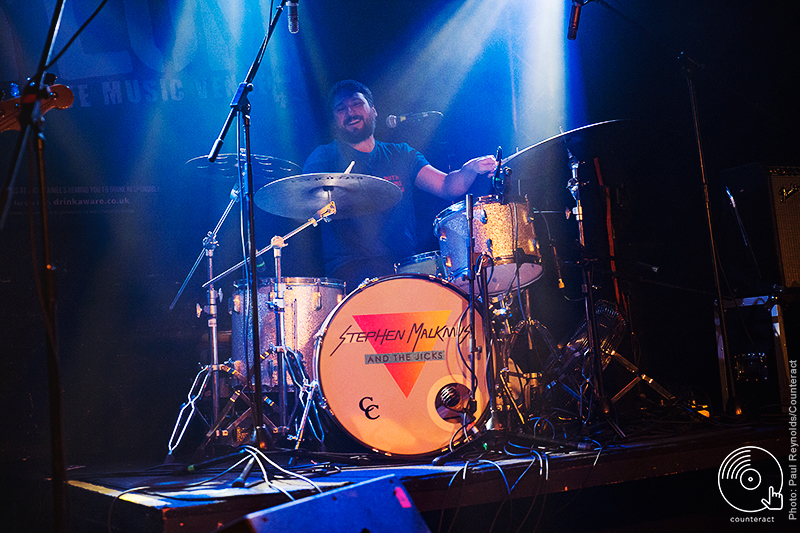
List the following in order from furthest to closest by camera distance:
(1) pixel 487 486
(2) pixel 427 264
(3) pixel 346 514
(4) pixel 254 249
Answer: (2) pixel 427 264
(4) pixel 254 249
(1) pixel 487 486
(3) pixel 346 514

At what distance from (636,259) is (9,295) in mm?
4748

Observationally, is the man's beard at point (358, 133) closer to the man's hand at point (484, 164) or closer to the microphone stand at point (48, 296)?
Result: the man's hand at point (484, 164)

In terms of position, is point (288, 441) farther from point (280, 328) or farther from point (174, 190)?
point (174, 190)

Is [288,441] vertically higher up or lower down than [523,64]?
lower down

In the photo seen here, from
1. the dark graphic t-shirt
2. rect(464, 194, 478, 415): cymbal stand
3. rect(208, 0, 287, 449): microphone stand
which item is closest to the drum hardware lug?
the dark graphic t-shirt

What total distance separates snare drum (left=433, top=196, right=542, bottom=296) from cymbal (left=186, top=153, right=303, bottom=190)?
1.26m

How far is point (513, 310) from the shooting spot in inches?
167

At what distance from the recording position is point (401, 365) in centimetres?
329

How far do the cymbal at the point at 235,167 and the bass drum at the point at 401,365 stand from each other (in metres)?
1.31

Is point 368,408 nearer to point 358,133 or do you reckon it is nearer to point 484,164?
point 484,164

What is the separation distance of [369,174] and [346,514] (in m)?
3.88

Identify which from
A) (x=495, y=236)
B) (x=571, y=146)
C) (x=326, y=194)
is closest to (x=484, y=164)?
(x=571, y=146)

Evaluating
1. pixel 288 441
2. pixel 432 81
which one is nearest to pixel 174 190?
pixel 288 441

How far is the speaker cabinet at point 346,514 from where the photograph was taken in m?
1.53
